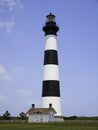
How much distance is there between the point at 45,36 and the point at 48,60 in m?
4.56

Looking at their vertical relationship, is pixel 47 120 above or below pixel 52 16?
below

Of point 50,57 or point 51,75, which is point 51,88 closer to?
point 51,75

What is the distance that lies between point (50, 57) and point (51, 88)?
490cm

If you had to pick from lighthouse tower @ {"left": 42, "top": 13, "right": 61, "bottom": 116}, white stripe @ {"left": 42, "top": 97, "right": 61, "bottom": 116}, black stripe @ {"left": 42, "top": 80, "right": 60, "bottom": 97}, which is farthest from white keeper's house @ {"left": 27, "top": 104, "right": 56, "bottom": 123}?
black stripe @ {"left": 42, "top": 80, "right": 60, "bottom": 97}

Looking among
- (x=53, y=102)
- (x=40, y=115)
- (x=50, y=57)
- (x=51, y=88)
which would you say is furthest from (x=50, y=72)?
(x=40, y=115)

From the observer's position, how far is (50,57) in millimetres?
47844

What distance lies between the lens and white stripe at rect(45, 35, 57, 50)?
48659 mm

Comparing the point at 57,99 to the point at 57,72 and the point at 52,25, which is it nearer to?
the point at 57,72

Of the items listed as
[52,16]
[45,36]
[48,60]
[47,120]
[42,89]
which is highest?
[52,16]

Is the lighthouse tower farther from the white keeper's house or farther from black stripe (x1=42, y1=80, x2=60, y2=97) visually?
the white keeper's house

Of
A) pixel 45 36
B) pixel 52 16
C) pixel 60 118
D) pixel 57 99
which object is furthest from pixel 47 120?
pixel 52 16

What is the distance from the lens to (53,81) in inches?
1863

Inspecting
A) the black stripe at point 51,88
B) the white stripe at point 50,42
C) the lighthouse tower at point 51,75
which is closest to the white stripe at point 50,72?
the lighthouse tower at point 51,75

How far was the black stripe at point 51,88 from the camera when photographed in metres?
46.8
